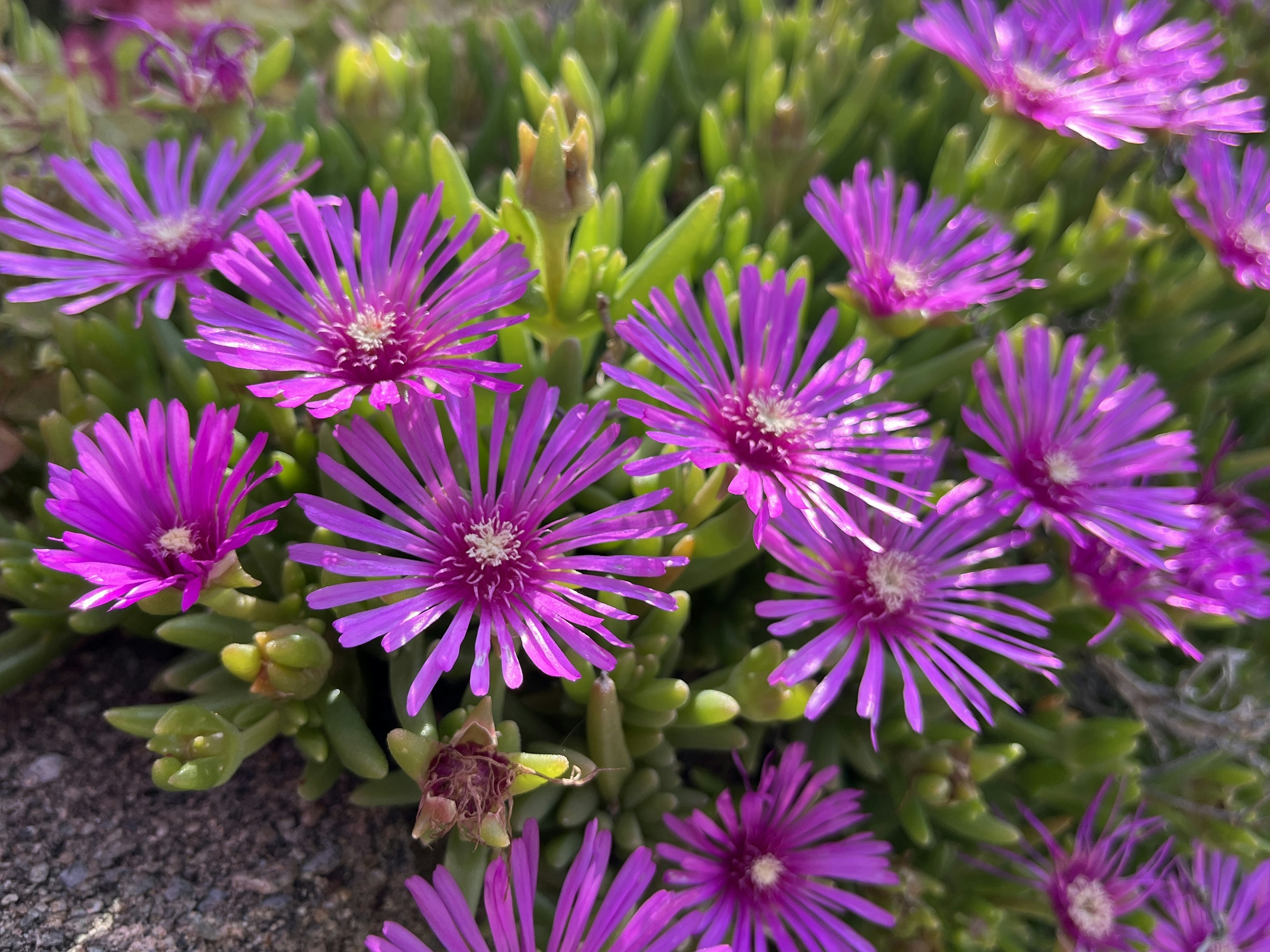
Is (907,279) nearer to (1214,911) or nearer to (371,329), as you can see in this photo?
(371,329)

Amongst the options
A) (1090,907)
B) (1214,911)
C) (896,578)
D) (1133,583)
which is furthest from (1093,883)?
(896,578)

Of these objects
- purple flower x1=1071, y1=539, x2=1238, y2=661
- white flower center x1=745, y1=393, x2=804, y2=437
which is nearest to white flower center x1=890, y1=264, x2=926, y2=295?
white flower center x1=745, y1=393, x2=804, y2=437

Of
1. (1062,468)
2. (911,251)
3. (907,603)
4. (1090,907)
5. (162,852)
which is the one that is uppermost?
(911,251)

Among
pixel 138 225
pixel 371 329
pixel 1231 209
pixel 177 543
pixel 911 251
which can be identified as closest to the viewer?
pixel 177 543

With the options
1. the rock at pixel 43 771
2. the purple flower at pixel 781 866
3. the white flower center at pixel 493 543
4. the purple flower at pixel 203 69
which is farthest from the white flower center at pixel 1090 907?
the purple flower at pixel 203 69

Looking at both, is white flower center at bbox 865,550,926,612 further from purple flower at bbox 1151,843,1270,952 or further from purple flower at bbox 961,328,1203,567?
purple flower at bbox 1151,843,1270,952

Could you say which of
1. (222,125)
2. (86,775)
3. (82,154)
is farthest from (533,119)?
(86,775)

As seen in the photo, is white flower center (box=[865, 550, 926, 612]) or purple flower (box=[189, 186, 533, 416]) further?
white flower center (box=[865, 550, 926, 612])

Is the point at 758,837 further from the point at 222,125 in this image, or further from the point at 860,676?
the point at 222,125
